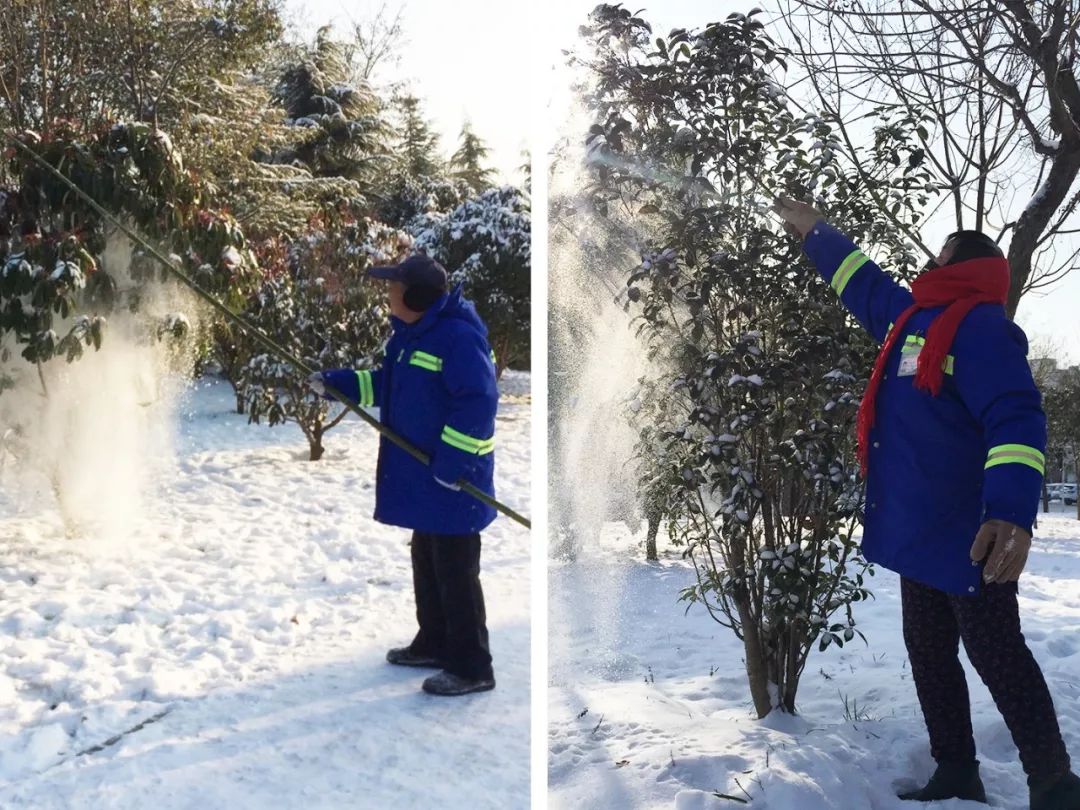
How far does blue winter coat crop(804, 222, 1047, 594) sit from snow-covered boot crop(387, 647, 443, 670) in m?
1.28

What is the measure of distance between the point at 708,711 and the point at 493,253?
530 centimetres

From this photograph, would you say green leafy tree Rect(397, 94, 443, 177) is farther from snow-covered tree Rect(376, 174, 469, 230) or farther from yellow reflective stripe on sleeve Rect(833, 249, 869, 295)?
yellow reflective stripe on sleeve Rect(833, 249, 869, 295)

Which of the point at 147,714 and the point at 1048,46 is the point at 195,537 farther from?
the point at 1048,46

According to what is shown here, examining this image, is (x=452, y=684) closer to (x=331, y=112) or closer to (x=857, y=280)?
(x=857, y=280)

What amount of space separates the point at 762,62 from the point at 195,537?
112 inches

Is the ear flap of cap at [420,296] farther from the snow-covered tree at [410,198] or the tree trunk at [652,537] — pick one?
the snow-covered tree at [410,198]

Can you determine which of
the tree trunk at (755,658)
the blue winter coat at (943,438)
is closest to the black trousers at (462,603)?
the tree trunk at (755,658)

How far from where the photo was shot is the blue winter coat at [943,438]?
1255 mm

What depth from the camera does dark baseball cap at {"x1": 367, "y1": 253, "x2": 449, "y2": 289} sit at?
7.17 ft

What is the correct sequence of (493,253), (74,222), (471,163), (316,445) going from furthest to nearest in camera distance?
(471,163) < (493,253) < (316,445) < (74,222)

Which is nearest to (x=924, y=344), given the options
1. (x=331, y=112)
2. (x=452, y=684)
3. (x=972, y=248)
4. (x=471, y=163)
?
(x=972, y=248)

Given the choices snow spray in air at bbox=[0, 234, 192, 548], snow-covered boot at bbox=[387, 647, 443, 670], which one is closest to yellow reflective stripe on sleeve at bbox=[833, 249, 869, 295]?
snow-covered boot at bbox=[387, 647, 443, 670]

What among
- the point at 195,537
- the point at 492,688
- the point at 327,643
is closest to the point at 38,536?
the point at 195,537

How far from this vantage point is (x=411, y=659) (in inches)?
95.7
